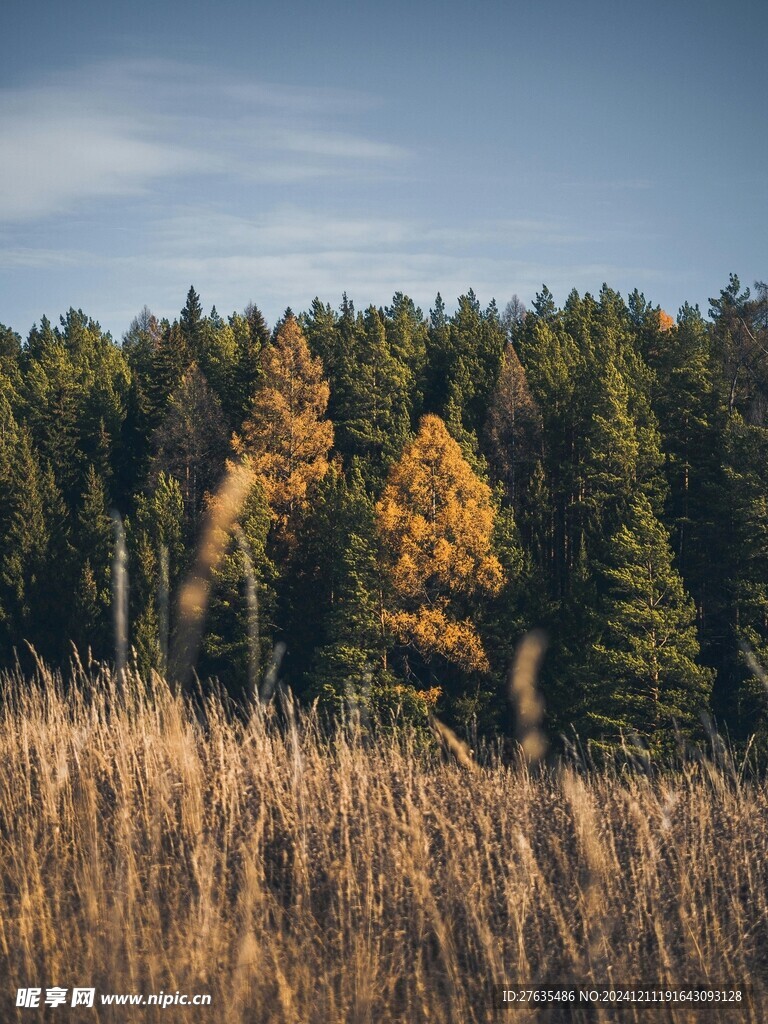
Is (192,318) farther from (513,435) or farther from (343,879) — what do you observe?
(343,879)

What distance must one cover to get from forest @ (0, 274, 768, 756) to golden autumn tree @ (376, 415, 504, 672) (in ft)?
0.28

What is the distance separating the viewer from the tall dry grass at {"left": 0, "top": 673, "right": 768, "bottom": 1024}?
4.59m

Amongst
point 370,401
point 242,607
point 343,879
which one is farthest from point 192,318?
point 343,879

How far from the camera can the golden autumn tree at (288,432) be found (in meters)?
41.6

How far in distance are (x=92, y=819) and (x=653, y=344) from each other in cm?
6562

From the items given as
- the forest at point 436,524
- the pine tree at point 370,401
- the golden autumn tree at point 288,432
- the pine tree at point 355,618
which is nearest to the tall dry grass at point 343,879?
the forest at point 436,524

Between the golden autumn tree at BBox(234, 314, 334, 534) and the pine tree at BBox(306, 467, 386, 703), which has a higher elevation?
the golden autumn tree at BBox(234, 314, 334, 534)

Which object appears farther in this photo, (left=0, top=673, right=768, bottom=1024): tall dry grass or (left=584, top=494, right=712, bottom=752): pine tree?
(left=584, top=494, right=712, bottom=752): pine tree

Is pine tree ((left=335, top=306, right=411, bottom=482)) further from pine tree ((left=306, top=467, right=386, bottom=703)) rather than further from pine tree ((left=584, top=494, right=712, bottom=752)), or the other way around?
pine tree ((left=584, top=494, right=712, bottom=752))

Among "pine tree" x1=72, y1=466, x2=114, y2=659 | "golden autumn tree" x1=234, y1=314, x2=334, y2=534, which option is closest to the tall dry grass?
"golden autumn tree" x1=234, y1=314, x2=334, y2=534

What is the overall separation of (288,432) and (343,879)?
38.0 m

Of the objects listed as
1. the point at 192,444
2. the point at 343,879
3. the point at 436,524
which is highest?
the point at 192,444

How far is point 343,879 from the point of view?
538cm

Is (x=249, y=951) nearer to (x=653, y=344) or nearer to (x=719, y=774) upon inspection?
(x=719, y=774)
